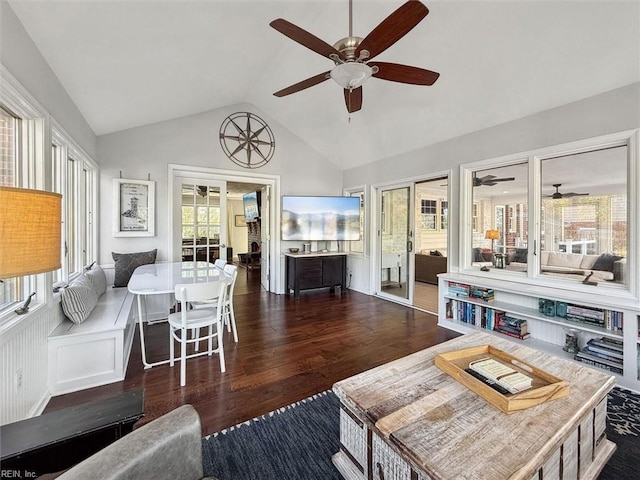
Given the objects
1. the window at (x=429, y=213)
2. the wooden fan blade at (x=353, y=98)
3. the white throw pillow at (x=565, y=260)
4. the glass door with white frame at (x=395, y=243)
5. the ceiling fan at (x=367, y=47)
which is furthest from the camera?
the window at (x=429, y=213)

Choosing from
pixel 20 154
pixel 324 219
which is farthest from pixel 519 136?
pixel 20 154

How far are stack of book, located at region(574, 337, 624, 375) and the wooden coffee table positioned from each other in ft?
3.88

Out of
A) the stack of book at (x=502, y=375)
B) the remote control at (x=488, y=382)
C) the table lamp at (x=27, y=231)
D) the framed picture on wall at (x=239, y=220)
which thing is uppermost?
the framed picture on wall at (x=239, y=220)

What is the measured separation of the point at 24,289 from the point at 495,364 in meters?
3.06

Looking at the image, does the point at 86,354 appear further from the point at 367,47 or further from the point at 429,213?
the point at 429,213

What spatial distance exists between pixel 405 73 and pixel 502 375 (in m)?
2.12

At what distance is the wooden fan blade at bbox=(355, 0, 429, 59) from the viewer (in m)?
1.55

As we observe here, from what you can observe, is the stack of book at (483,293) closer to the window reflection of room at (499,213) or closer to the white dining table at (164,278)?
the window reflection of room at (499,213)

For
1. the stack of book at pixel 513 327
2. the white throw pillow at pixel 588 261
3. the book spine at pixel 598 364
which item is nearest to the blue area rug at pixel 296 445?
the book spine at pixel 598 364

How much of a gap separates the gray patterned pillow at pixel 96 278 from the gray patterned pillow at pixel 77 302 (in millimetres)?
443

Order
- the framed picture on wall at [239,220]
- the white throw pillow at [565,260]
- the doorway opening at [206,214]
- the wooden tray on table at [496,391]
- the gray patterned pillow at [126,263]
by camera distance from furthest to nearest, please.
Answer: the framed picture on wall at [239,220] → the doorway opening at [206,214] → the gray patterned pillow at [126,263] → the white throw pillow at [565,260] → the wooden tray on table at [496,391]

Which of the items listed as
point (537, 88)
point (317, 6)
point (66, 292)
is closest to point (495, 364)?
point (537, 88)

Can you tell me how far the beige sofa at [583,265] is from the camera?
2594 mm

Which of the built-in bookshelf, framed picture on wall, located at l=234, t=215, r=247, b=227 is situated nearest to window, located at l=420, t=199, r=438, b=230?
the built-in bookshelf
